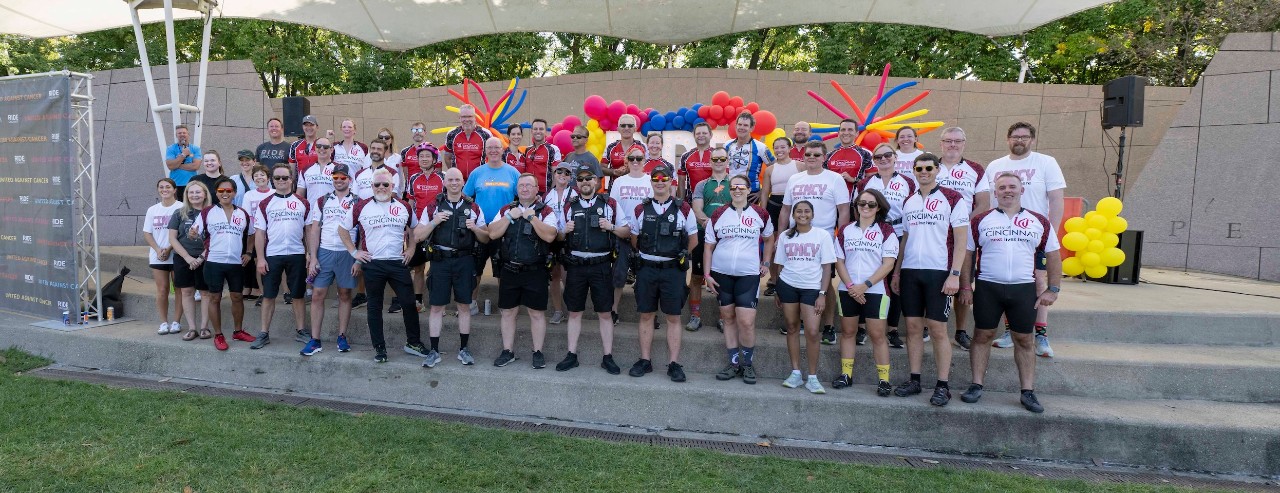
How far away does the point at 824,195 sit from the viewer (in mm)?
5336

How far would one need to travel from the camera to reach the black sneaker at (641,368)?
527cm

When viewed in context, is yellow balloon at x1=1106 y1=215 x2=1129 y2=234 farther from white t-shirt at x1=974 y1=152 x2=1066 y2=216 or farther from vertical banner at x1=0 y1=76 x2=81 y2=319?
vertical banner at x1=0 y1=76 x2=81 y2=319

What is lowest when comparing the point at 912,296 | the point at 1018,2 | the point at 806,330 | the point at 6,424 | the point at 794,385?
the point at 6,424

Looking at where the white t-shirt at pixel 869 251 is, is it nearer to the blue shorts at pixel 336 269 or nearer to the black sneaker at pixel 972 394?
the black sneaker at pixel 972 394

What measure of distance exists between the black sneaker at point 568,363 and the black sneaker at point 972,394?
3148 millimetres

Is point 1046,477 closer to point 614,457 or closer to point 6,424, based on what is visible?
point 614,457

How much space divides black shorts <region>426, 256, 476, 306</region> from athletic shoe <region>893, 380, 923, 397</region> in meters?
3.67

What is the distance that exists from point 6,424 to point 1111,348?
8.94 m

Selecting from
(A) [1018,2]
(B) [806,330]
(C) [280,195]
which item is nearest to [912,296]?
(B) [806,330]

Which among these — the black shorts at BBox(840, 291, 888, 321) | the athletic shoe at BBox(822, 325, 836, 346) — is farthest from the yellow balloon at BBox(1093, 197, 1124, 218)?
the black shorts at BBox(840, 291, 888, 321)

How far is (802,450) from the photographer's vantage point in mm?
4539

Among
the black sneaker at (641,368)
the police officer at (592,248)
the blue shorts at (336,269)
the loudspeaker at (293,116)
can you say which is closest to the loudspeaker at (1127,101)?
the police officer at (592,248)

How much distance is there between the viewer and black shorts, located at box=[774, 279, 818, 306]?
4.88 m

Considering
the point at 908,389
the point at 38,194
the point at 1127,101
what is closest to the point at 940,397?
the point at 908,389
